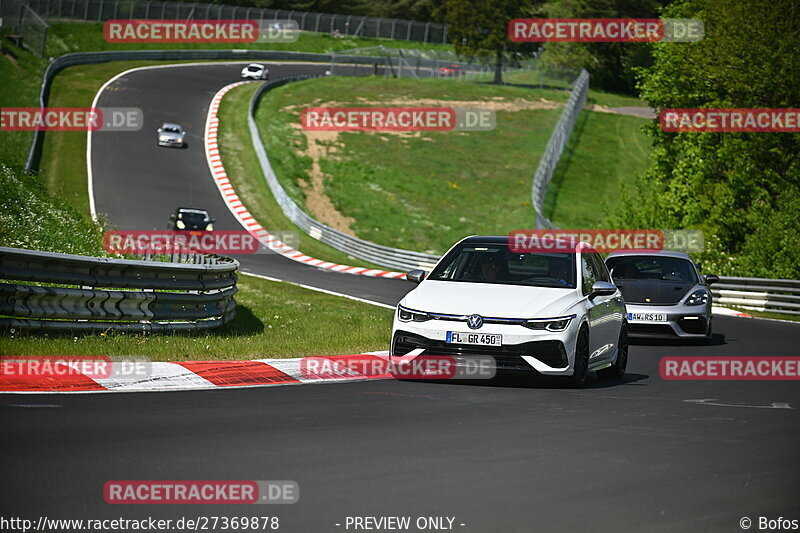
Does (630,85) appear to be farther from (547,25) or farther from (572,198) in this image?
(572,198)

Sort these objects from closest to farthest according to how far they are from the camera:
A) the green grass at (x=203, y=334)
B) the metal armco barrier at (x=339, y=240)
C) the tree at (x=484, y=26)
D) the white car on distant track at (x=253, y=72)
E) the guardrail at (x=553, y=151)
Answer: the green grass at (x=203, y=334) → the metal armco barrier at (x=339, y=240) → the guardrail at (x=553, y=151) → the white car on distant track at (x=253, y=72) → the tree at (x=484, y=26)

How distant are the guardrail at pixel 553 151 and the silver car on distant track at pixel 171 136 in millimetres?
17734

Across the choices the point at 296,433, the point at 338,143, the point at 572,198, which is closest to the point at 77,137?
the point at 338,143

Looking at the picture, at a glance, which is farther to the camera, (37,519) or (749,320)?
(749,320)

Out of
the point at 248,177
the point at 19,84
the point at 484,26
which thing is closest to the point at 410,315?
the point at 248,177

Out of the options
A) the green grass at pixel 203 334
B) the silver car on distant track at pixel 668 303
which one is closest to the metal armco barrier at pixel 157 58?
the green grass at pixel 203 334

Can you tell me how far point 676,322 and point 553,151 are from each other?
135 feet

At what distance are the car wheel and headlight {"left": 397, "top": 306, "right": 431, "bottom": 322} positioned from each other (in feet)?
5.29

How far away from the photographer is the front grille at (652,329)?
1883cm

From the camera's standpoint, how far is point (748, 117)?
4416 centimetres

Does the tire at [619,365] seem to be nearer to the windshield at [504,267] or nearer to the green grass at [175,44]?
the windshield at [504,267]

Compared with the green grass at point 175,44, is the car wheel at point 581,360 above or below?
below

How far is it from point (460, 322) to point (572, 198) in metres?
49.3

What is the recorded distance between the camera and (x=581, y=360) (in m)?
12.1
